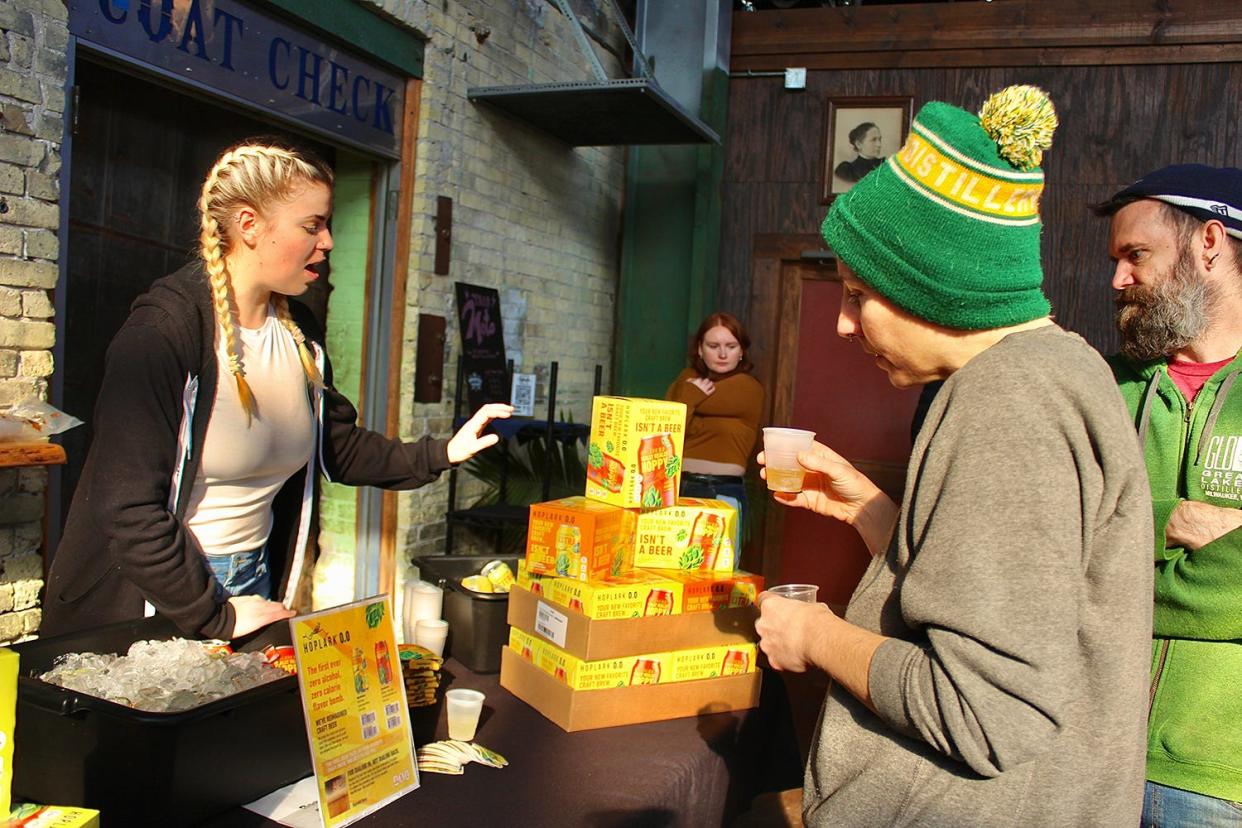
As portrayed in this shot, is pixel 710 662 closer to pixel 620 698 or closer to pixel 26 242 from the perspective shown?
pixel 620 698

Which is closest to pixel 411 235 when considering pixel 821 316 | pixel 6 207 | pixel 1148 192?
pixel 6 207

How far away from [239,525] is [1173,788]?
1.92 m

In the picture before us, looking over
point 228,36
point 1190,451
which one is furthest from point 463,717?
point 228,36

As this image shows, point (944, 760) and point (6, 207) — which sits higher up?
point (6, 207)

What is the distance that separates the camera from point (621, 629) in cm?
204

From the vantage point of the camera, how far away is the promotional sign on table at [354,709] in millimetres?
1487

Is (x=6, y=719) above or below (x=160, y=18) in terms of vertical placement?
below

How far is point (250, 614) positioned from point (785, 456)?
3.60ft

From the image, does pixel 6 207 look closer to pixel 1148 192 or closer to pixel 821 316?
pixel 1148 192

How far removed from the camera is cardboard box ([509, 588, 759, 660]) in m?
2.01

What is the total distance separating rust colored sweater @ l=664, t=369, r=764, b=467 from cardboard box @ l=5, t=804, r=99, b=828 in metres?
4.34

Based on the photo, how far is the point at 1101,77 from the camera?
5.62m

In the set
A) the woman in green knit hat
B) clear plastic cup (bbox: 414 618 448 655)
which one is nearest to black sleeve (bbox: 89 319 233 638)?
clear plastic cup (bbox: 414 618 448 655)

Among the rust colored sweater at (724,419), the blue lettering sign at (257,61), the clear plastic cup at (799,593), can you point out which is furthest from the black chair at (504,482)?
the clear plastic cup at (799,593)
